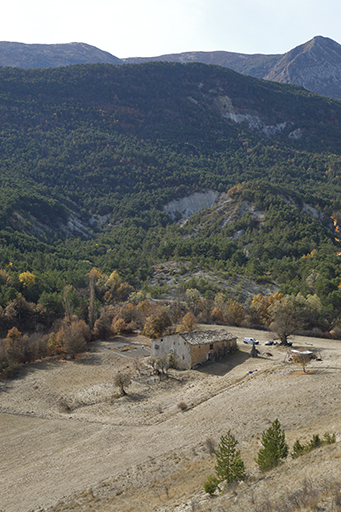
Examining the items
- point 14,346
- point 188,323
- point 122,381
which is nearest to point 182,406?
point 122,381

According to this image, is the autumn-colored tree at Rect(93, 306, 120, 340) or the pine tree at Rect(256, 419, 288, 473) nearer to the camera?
the pine tree at Rect(256, 419, 288, 473)

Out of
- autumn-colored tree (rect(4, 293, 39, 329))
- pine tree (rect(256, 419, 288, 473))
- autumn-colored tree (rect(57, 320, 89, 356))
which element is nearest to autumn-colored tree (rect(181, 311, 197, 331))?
autumn-colored tree (rect(57, 320, 89, 356))

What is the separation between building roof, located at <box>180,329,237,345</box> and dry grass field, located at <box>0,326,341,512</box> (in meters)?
3.12

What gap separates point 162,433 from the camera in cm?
3130

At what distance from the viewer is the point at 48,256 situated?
99312 millimetres

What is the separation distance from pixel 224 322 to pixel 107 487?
51341 millimetres

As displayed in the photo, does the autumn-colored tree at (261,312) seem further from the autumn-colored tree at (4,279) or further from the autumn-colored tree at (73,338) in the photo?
the autumn-colored tree at (4,279)

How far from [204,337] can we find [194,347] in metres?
2.88

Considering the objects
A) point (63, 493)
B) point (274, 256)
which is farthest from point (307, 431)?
point (274, 256)

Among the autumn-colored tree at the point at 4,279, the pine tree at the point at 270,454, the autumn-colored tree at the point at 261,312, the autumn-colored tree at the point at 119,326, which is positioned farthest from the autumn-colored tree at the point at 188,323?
the pine tree at the point at 270,454

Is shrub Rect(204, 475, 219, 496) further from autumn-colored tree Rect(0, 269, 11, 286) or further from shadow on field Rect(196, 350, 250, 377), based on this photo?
autumn-colored tree Rect(0, 269, 11, 286)

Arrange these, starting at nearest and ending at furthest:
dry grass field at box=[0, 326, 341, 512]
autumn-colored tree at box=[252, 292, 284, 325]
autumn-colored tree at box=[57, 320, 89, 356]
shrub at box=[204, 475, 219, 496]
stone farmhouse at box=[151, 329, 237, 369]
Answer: dry grass field at box=[0, 326, 341, 512]
shrub at box=[204, 475, 219, 496]
stone farmhouse at box=[151, 329, 237, 369]
autumn-colored tree at box=[57, 320, 89, 356]
autumn-colored tree at box=[252, 292, 284, 325]

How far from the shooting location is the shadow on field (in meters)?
Answer: 46.8

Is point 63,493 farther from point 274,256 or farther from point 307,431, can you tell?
point 274,256
